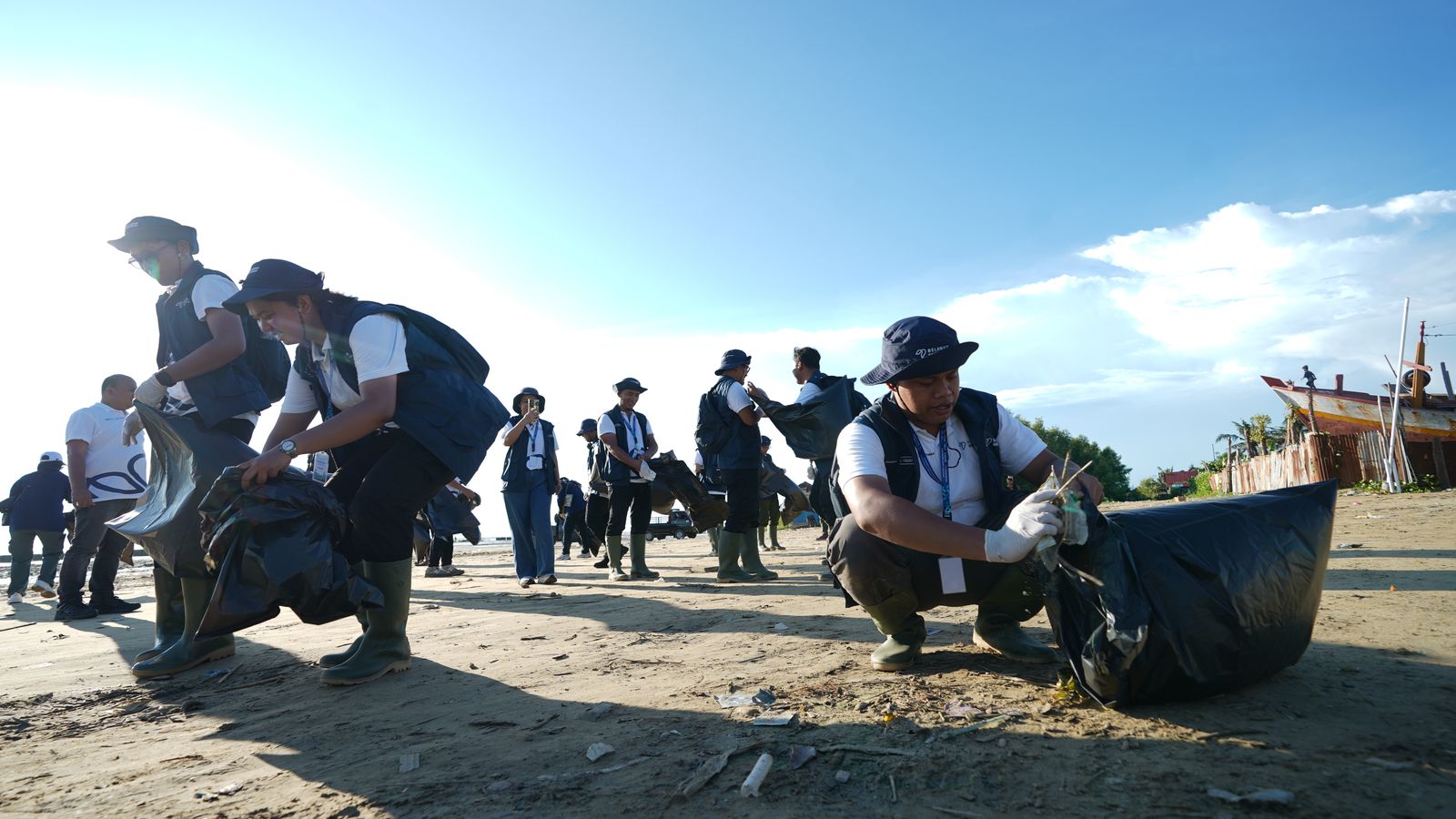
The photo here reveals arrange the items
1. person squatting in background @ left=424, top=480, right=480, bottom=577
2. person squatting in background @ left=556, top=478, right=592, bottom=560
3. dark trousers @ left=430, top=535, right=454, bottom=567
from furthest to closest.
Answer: person squatting in background @ left=556, top=478, right=592, bottom=560
dark trousers @ left=430, top=535, right=454, bottom=567
person squatting in background @ left=424, top=480, right=480, bottom=577

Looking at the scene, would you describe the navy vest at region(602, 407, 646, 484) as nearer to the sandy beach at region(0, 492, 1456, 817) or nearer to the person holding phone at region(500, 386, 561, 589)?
the person holding phone at region(500, 386, 561, 589)

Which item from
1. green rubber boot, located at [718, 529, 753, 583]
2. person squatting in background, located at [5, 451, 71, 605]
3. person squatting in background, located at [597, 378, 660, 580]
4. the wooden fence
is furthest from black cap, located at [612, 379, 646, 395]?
the wooden fence

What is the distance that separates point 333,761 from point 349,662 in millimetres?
1085

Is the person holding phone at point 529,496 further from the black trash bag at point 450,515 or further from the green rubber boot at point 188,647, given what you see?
the green rubber boot at point 188,647

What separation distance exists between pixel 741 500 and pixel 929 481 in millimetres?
4364

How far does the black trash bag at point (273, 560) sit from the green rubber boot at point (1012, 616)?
7.99 feet

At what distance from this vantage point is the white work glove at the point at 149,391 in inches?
146

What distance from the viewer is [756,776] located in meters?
1.94

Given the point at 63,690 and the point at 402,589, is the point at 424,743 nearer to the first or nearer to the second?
the point at 402,589

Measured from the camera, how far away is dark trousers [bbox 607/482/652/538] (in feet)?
25.7

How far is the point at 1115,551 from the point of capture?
7.14 feet

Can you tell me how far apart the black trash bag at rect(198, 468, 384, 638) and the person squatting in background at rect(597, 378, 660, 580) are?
4605 mm

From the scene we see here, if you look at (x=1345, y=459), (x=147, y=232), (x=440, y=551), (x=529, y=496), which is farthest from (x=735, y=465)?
(x=1345, y=459)

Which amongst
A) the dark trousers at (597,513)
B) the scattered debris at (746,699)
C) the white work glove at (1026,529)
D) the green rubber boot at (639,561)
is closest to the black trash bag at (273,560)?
the scattered debris at (746,699)
